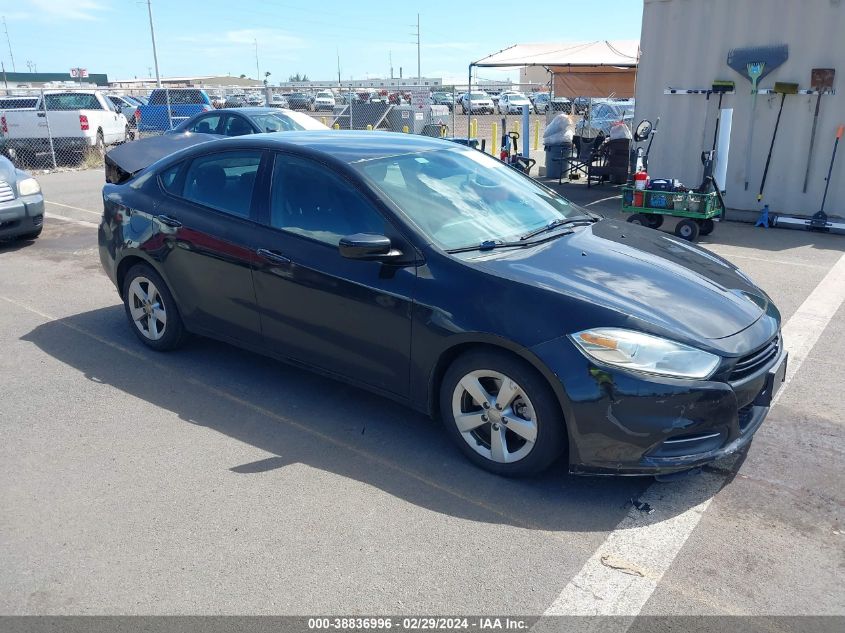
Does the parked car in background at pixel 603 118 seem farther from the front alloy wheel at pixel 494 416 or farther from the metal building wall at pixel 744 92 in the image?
the front alloy wheel at pixel 494 416

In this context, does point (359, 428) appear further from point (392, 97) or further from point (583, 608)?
point (392, 97)

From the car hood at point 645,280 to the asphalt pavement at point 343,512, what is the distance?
0.83 metres

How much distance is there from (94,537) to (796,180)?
1030cm

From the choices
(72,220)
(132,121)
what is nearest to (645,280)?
(72,220)

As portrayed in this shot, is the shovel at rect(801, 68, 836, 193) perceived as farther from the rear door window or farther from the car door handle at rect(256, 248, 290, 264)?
the car door handle at rect(256, 248, 290, 264)

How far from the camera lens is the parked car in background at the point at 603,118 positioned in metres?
15.7

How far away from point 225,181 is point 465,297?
211 centimetres

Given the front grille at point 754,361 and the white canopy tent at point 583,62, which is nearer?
the front grille at point 754,361

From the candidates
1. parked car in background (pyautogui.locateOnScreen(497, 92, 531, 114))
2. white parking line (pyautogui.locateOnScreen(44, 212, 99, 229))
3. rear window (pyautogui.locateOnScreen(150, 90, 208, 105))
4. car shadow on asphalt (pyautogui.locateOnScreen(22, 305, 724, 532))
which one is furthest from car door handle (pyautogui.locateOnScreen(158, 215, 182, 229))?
parked car in background (pyautogui.locateOnScreen(497, 92, 531, 114))

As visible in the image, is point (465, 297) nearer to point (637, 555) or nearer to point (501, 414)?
point (501, 414)

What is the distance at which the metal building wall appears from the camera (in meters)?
9.84

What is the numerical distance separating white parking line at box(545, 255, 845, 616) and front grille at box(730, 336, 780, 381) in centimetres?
62

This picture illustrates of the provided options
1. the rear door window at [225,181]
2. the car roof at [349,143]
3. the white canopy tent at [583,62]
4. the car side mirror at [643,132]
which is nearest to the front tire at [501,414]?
the car roof at [349,143]

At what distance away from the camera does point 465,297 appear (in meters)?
3.58
